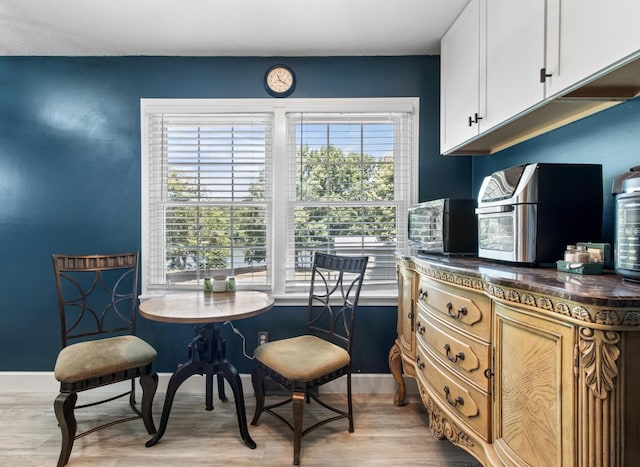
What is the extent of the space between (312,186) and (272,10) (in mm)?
1153

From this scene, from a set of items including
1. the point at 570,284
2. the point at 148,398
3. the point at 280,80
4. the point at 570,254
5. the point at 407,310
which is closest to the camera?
the point at 570,284

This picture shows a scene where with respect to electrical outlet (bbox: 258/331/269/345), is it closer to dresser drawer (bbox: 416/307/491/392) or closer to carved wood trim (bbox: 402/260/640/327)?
dresser drawer (bbox: 416/307/491/392)

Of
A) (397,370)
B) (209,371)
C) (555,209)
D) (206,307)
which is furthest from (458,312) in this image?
(209,371)

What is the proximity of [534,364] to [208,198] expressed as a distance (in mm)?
2286

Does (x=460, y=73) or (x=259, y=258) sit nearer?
(x=460, y=73)

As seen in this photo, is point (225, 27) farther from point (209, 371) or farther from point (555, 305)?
point (555, 305)

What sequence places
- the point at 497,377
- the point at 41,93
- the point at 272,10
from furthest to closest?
the point at 41,93 → the point at 272,10 → the point at 497,377

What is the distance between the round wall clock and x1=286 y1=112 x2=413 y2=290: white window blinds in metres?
0.19

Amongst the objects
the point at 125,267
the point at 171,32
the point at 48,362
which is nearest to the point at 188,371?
the point at 125,267

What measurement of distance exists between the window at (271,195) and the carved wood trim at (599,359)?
1745 mm

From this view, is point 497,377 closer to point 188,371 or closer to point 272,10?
point 188,371

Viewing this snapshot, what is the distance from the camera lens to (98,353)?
6.36 feet

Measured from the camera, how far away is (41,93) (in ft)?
8.41

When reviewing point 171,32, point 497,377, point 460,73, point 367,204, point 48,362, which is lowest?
point 48,362
